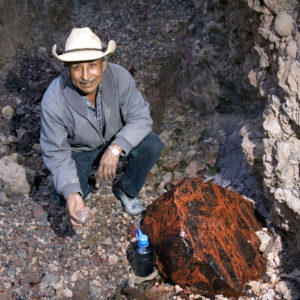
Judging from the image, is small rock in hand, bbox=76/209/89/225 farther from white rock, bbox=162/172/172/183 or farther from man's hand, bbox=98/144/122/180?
white rock, bbox=162/172/172/183

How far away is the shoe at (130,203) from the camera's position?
11.1ft

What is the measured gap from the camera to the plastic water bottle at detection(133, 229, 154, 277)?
273cm

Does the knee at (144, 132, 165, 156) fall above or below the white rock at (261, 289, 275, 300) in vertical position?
above

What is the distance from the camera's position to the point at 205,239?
2686mm

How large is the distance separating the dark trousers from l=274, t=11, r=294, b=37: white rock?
1.30m

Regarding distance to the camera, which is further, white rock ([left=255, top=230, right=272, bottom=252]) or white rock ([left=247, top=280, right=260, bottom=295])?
white rock ([left=255, top=230, right=272, bottom=252])

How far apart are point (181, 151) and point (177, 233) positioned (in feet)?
5.10

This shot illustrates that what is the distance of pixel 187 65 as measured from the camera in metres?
4.57

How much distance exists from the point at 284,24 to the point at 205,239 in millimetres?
1648

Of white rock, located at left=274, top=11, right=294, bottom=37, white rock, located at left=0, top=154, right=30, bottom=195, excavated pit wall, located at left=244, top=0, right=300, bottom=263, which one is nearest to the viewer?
excavated pit wall, located at left=244, top=0, right=300, bottom=263

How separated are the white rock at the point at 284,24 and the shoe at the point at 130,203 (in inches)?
72.3

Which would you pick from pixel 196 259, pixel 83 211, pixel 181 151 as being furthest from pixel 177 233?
pixel 181 151

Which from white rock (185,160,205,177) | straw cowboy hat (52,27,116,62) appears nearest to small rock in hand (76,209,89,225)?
straw cowboy hat (52,27,116,62)

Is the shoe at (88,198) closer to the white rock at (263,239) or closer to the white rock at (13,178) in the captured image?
the white rock at (13,178)
